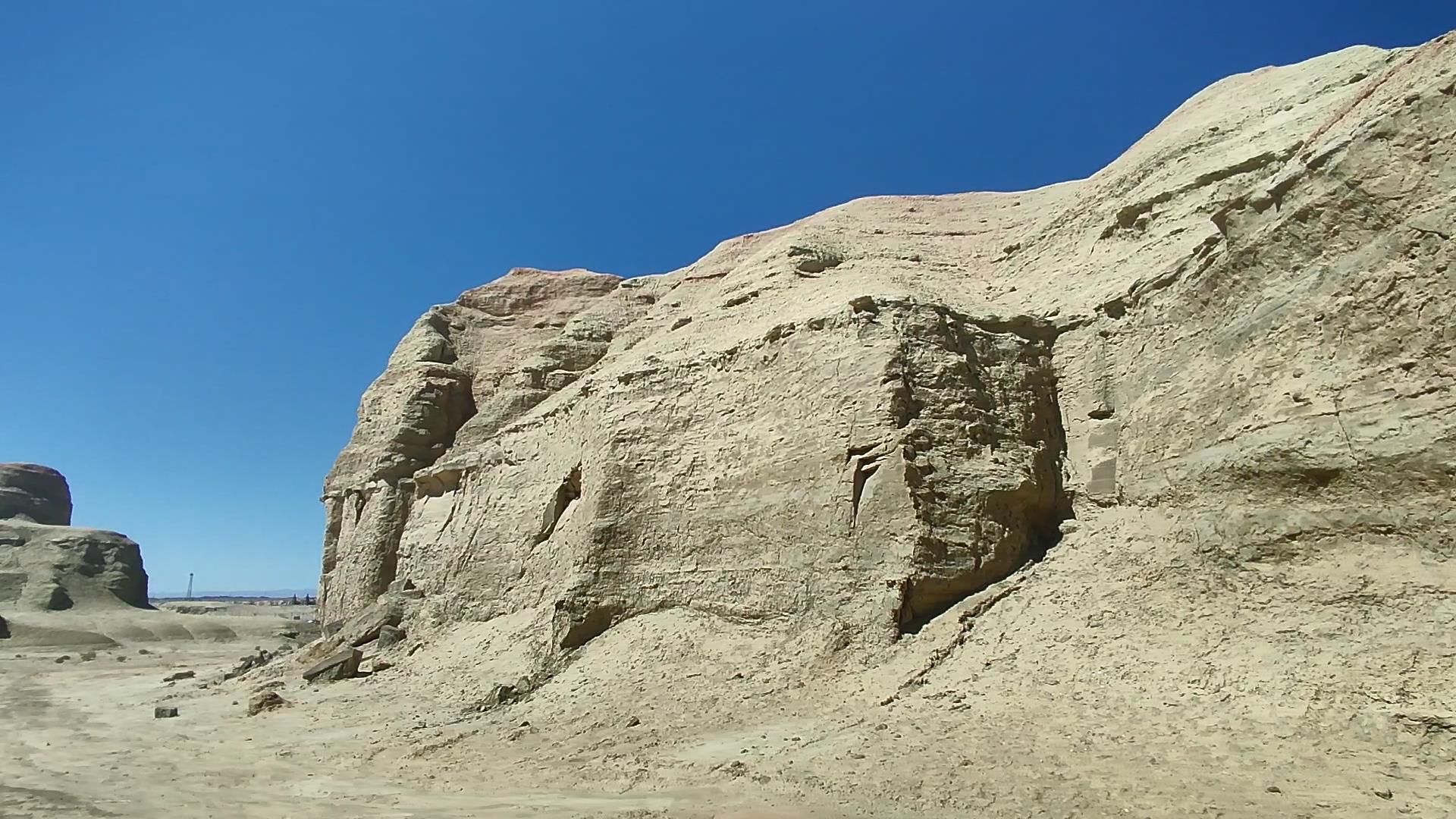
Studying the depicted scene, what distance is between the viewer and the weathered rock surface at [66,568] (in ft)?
138

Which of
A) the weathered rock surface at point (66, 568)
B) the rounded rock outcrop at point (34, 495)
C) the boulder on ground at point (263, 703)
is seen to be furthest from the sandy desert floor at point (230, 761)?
the rounded rock outcrop at point (34, 495)

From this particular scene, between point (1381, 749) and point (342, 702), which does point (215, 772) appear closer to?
point (342, 702)

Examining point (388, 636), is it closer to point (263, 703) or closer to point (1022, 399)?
point (263, 703)

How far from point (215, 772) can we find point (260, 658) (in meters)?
13.4

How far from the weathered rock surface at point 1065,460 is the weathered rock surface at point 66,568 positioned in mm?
33610

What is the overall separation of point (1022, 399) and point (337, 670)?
1280 cm

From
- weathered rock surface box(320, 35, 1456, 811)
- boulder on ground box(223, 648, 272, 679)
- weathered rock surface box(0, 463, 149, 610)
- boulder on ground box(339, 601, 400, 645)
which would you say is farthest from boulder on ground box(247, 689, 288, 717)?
weathered rock surface box(0, 463, 149, 610)

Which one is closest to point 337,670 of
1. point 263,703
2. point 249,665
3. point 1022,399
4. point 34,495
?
point 263,703

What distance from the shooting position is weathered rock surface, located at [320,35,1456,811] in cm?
768

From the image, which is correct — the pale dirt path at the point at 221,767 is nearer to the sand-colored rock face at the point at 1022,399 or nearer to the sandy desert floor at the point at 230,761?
the sandy desert floor at the point at 230,761

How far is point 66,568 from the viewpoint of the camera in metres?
44.3

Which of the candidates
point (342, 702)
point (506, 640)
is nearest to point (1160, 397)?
point (506, 640)

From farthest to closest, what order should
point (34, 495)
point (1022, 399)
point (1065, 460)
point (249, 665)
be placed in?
point (34, 495) < point (249, 665) < point (1022, 399) < point (1065, 460)

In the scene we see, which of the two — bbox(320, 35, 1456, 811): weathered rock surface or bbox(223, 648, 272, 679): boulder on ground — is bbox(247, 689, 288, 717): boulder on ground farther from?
bbox(223, 648, 272, 679): boulder on ground
